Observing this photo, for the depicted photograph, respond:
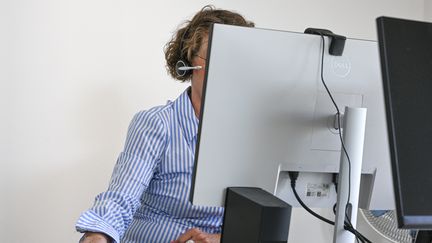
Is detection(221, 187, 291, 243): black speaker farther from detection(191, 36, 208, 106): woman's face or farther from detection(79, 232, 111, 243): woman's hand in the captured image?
detection(191, 36, 208, 106): woman's face

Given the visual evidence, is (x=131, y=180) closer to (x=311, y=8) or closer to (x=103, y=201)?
(x=103, y=201)

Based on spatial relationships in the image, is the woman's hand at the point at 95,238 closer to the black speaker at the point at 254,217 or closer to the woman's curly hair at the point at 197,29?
the black speaker at the point at 254,217

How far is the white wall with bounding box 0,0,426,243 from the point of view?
197 cm

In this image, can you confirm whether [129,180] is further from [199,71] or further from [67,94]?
[67,94]

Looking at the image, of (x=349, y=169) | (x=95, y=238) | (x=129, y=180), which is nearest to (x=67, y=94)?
(x=129, y=180)

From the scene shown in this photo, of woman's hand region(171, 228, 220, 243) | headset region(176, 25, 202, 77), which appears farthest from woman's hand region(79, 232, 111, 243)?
headset region(176, 25, 202, 77)

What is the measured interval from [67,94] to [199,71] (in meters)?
0.64

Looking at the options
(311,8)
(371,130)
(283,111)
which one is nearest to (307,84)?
(283,111)

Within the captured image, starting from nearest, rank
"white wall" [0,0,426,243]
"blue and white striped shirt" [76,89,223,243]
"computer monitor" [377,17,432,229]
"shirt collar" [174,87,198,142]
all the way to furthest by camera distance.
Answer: "computer monitor" [377,17,432,229] → "blue and white striped shirt" [76,89,223,243] → "shirt collar" [174,87,198,142] → "white wall" [0,0,426,243]

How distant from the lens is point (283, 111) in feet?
3.63

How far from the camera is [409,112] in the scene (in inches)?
36.9

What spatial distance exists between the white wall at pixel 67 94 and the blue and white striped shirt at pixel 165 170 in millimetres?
497

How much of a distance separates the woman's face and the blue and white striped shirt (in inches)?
1.6

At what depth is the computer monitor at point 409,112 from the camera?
89 centimetres
